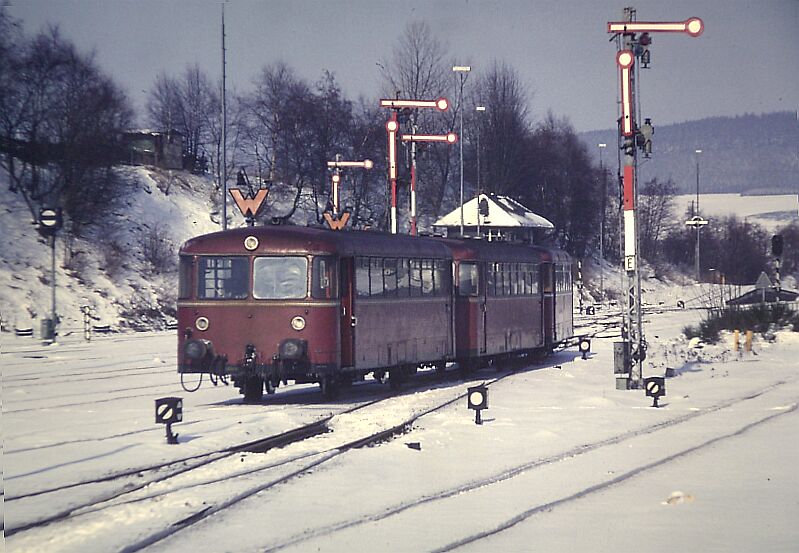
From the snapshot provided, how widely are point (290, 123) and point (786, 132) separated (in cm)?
2787

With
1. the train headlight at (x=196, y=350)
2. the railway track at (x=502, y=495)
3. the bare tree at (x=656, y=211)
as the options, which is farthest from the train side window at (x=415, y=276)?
the bare tree at (x=656, y=211)

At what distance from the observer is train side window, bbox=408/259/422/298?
21953 millimetres

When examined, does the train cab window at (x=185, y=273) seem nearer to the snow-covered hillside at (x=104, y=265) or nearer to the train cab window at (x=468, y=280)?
the train cab window at (x=468, y=280)

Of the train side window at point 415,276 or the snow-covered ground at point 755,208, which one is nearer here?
the train side window at point 415,276

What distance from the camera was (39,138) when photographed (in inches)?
1398

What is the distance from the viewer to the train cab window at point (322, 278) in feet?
61.6

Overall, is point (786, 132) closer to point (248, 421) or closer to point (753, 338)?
point (753, 338)

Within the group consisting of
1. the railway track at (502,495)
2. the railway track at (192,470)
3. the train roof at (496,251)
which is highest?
the train roof at (496,251)

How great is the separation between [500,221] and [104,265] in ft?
96.5

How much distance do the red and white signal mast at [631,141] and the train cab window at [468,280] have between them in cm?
396

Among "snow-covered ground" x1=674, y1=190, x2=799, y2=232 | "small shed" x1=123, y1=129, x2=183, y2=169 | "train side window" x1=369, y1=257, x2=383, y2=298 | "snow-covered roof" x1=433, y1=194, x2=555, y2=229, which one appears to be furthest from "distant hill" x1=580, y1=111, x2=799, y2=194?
"small shed" x1=123, y1=129, x2=183, y2=169

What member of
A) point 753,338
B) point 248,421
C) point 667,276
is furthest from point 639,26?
point 667,276

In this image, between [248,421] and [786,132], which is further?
[786,132]

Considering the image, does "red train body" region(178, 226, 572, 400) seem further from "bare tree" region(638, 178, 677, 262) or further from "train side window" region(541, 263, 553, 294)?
"bare tree" region(638, 178, 677, 262)
